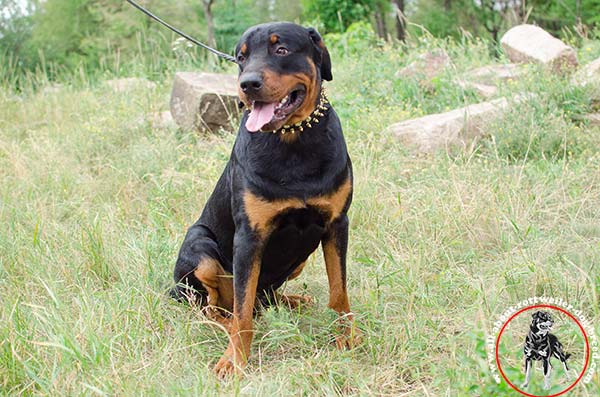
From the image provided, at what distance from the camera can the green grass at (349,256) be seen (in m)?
2.74

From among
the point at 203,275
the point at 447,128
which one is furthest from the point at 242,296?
the point at 447,128

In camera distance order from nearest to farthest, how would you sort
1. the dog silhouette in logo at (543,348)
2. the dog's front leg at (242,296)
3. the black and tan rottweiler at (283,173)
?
the dog silhouette in logo at (543,348), the black and tan rottweiler at (283,173), the dog's front leg at (242,296)

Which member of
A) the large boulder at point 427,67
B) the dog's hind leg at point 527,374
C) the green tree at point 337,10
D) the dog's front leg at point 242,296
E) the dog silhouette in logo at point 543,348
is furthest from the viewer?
the green tree at point 337,10

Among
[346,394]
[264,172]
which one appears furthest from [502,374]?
[264,172]

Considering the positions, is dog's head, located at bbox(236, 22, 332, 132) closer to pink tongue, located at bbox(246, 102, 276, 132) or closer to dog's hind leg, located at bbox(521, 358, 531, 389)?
pink tongue, located at bbox(246, 102, 276, 132)

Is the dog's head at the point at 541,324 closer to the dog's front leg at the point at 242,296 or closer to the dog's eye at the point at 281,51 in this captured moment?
the dog's front leg at the point at 242,296

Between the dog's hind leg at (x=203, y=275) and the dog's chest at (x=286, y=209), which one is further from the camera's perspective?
the dog's hind leg at (x=203, y=275)

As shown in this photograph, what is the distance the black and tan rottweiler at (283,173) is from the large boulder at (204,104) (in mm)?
3274

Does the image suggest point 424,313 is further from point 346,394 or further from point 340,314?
point 346,394

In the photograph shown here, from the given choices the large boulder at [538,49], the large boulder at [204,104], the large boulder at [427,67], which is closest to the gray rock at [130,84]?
the large boulder at [204,104]

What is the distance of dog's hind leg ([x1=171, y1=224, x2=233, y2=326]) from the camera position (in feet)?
11.0

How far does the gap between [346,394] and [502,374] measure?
0.79 meters

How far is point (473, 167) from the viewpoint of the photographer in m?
4.87

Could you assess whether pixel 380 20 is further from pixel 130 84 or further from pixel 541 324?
pixel 541 324
